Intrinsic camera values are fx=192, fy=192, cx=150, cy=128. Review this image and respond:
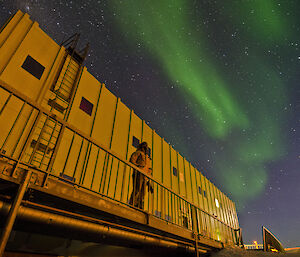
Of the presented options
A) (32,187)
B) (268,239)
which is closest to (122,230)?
(32,187)

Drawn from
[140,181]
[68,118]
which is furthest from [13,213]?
[68,118]

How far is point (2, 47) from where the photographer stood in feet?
21.5

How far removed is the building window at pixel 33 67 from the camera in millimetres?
7198

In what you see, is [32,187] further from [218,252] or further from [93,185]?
[218,252]

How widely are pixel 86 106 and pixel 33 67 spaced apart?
253cm

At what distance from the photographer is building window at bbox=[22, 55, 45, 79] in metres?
7.20

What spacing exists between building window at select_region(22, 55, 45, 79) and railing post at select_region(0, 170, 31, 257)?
6254mm

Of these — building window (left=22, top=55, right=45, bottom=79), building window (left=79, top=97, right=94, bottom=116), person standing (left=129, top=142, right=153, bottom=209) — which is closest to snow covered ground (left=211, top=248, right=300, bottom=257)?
person standing (left=129, top=142, right=153, bottom=209)

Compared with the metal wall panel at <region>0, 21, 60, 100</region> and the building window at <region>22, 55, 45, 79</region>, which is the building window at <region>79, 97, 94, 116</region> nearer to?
the metal wall panel at <region>0, 21, 60, 100</region>

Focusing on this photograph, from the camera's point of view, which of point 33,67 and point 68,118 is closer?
point 33,67

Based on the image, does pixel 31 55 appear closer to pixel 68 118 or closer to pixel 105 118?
pixel 68 118

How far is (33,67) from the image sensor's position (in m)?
7.41

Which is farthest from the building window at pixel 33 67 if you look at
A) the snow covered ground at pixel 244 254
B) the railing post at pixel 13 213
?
the snow covered ground at pixel 244 254

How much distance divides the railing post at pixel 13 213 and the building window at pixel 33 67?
20.5ft
